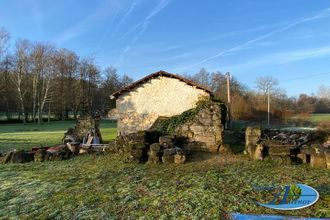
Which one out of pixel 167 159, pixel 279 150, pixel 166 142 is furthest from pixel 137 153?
pixel 279 150

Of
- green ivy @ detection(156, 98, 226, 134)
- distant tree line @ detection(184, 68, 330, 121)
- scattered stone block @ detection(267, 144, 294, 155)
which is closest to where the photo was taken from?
scattered stone block @ detection(267, 144, 294, 155)

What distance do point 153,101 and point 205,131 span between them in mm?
5644

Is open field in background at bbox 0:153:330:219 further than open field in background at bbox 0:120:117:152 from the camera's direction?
No

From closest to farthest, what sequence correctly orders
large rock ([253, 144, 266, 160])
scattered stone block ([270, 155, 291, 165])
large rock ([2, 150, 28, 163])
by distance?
scattered stone block ([270, 155, 291, 165])
large rock ([253, 144, 266, 160])
large rock ([2, 150, 28, 163])

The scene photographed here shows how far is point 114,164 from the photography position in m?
10.2

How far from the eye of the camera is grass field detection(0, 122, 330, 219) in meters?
5.40

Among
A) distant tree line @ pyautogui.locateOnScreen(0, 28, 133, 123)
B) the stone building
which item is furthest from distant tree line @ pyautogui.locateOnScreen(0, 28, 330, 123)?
the stone building

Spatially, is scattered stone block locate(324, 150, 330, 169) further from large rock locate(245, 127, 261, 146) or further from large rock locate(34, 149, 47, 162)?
large rock locate(34, 149, 47, 162)

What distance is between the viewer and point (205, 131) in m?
12.4

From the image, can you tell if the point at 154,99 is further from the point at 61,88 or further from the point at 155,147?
the point at 61,88

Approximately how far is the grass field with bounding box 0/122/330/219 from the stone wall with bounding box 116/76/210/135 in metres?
6.45

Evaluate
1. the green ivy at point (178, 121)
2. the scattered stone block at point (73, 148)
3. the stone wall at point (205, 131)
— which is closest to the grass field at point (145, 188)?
the stone wall at point (205, 131)

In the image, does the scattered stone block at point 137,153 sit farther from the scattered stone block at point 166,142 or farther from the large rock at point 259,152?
the large rock at point 259,152

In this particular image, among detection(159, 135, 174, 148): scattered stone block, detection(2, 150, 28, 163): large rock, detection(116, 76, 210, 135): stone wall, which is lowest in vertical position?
detection(2, 150, 28, 163): large rock
